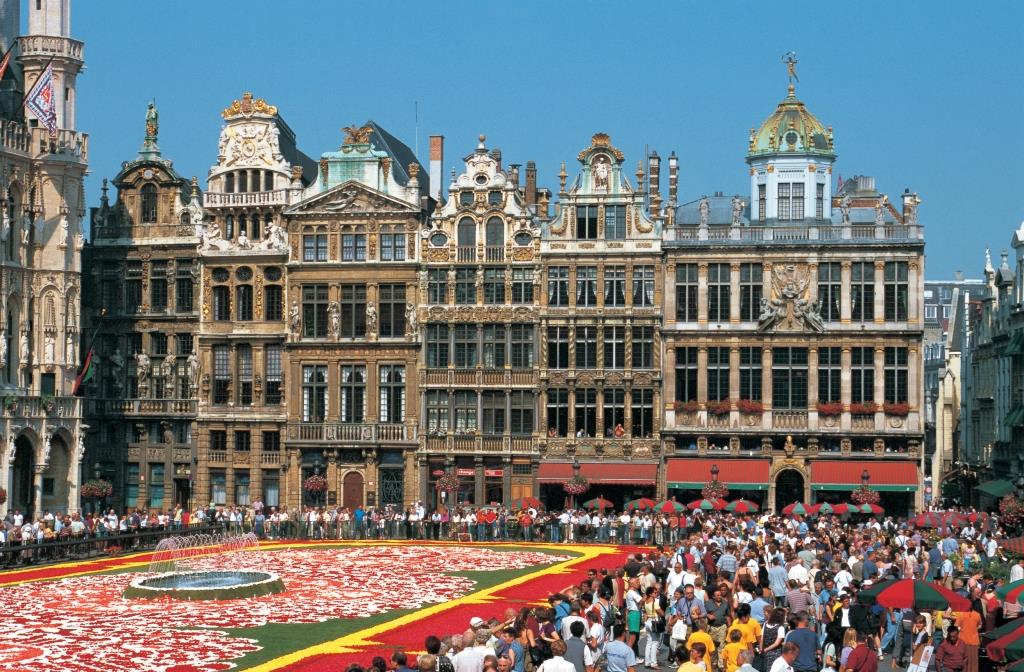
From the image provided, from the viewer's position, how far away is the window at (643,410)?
6894cm

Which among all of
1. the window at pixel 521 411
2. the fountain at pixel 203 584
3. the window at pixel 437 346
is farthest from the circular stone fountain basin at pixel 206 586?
the window at pixel 437 346

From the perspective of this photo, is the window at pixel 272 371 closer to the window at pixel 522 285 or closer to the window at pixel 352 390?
the window at pixel 352 390

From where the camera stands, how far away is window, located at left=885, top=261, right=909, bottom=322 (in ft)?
221

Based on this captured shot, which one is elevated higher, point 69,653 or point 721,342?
point 721,342

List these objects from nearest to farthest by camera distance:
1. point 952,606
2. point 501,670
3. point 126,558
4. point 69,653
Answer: point 501,670 < point 952,606 < point 69,653 < point 126,558

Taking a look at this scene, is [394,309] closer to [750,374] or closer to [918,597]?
[750,374]

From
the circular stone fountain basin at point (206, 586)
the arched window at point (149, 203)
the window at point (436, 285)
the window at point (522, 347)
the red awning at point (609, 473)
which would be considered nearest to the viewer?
the circular stone fountain basin at point (206, 586)

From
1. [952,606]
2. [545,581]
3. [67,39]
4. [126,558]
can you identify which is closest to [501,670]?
[952,606]

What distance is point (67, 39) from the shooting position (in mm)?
71500

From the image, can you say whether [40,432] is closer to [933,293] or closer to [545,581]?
[545,581]

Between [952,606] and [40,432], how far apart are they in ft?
160

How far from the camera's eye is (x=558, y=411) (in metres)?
69.6

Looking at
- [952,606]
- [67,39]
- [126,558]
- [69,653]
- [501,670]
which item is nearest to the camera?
[501,670]

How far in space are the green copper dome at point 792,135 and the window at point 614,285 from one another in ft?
25.5
